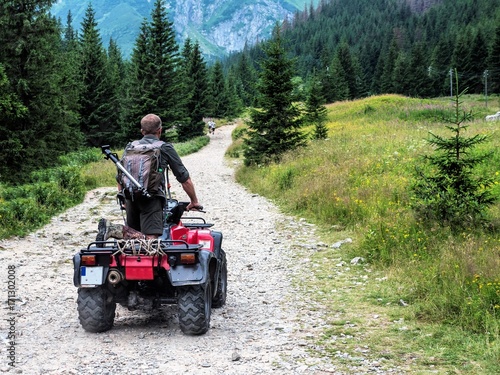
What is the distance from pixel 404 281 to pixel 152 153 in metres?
3.97

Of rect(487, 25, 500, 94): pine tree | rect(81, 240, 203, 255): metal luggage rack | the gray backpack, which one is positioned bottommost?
rect(81, 240, 203, 255): metal luggage rack

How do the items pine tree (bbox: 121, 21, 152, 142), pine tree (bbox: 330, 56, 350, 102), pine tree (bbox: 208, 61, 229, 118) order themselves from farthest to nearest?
pine tree (bbox: 330, 56, 350, 102)
pine tree (bbox: 208, 61, 229, 118)
pine tree (bbox: 121, 21, 152, 142)

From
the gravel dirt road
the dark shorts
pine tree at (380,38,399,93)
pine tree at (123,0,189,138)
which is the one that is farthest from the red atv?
pine tree at (380,38,399,93)

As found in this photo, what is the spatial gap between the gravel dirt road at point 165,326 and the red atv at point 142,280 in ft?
0.85

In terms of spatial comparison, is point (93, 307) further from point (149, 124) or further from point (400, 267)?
point (400, 267)

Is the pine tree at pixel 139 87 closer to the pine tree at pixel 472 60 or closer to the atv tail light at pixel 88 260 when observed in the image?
the atv tail light at pixel 88 260

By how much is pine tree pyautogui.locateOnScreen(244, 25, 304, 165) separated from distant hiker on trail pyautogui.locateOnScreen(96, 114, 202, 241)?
47.8ft

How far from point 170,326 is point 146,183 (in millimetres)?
1725

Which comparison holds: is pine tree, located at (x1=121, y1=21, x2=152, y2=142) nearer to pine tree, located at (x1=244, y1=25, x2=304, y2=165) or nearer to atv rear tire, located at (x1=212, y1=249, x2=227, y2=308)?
pine tree, located at (x1=244, y1=25, x2=304, y2=165)

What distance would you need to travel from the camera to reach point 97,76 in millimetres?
44812

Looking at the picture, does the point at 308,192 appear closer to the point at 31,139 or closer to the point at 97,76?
the point at 31,139

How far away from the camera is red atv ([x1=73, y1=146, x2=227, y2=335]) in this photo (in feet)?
16.6

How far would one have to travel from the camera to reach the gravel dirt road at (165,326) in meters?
4.58

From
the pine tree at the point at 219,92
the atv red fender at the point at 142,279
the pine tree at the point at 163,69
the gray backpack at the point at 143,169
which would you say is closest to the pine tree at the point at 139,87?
the pine tree at the point at 163,69
